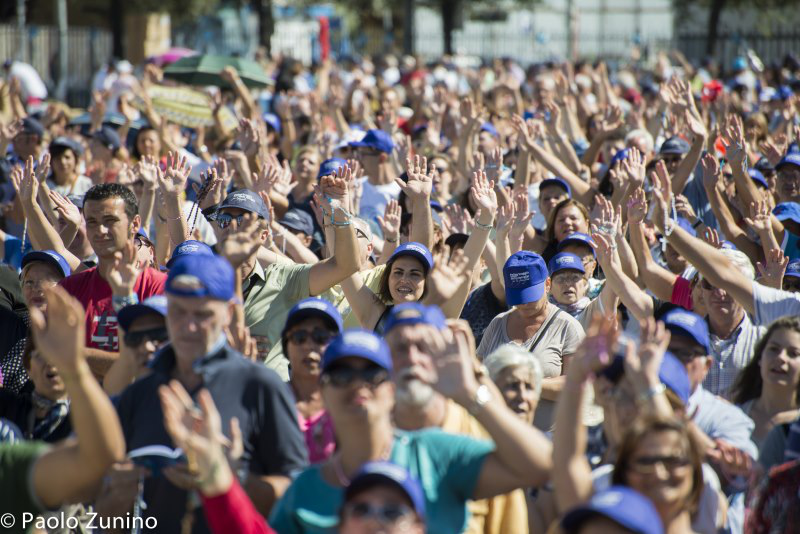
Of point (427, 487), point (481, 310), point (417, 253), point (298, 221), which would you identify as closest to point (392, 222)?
point (481, 310)

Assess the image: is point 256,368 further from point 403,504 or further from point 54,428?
point 54,428

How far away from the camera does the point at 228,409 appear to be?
13.6ft

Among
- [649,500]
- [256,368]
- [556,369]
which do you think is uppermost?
[256,368]

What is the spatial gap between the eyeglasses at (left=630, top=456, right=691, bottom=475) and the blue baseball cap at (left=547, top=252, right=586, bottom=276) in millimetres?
3620

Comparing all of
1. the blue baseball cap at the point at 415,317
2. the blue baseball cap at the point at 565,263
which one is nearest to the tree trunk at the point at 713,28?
the blue baseball cap at the point at 565,263

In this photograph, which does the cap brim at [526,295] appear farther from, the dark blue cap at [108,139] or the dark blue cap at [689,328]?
the dark blue cap at [108,139]

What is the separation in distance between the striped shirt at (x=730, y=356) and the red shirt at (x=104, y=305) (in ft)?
9.18

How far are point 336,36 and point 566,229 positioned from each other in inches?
1181

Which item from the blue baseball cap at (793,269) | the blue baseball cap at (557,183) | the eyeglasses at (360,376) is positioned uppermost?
the eyeglasses at (360,376)

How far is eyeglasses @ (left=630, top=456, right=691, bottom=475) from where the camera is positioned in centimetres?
382

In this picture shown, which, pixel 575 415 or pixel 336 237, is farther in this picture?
pixel 336 237

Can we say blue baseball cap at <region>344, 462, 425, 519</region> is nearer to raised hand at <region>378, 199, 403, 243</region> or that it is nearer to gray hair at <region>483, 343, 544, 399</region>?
gray hair at <region>483, 343, 544, 399</region>

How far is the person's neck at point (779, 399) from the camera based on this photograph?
5.43 m

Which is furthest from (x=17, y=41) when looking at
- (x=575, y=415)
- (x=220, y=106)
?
(x=575, y=415)
